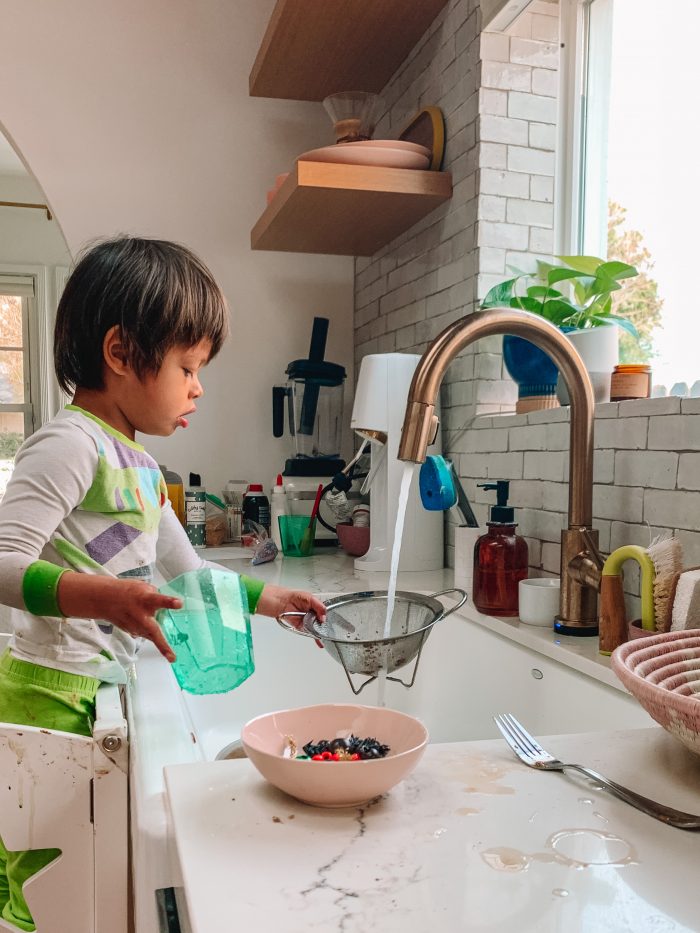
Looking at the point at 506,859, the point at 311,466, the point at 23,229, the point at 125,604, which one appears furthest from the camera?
the point at 23,229

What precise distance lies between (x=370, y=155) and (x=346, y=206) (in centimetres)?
15

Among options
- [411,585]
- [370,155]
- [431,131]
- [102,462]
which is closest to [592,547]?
[411,585]

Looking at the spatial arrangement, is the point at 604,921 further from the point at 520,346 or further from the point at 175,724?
the point at 520,346

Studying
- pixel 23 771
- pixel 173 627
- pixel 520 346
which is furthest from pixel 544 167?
pixel 23 771

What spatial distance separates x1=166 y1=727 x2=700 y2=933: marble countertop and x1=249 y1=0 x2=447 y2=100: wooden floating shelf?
163 centimetres

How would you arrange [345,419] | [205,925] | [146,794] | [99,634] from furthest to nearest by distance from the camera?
[345,419] < [99,634] < [146,794] < [205,925]

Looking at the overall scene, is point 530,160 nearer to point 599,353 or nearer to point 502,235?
point 502,235

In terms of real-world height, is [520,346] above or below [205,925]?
above

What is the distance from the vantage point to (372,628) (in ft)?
3.36

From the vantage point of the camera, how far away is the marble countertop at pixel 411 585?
937mm

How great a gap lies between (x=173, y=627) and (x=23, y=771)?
0.21 meters

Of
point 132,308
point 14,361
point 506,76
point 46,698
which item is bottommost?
point 46,698

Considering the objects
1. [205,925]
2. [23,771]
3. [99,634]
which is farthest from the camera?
[99,634]

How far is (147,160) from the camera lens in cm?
220
